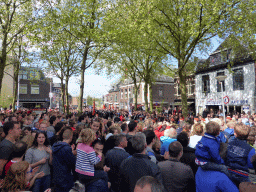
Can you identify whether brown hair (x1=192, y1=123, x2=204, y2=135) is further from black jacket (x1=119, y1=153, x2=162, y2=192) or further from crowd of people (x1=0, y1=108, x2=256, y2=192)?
black jacket (x1=119, y1=153, x2=162, y2=192)

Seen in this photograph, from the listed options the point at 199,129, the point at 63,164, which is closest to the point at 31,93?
the point at 63,164

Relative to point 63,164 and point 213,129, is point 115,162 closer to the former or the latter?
point 63,164

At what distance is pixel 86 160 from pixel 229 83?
22.4 m

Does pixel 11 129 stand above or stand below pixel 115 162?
above

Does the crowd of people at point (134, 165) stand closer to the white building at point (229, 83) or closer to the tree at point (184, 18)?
the tree at point (184, 18)

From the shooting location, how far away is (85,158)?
117 inches

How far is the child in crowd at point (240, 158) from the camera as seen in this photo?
285 centimetres

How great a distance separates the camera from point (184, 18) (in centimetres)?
1218

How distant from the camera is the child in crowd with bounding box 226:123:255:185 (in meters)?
2.85

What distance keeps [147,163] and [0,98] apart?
41881mm

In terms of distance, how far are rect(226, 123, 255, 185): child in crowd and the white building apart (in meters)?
14.1

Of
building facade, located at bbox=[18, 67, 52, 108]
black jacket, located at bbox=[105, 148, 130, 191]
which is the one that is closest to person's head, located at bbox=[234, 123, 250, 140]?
black jacket, located at bbox=[105, 148, 130, 191]

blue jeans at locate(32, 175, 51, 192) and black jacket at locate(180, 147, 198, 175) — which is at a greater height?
black jacket at locate(180, 147, 198, 175)

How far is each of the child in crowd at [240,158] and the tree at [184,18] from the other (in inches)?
343
